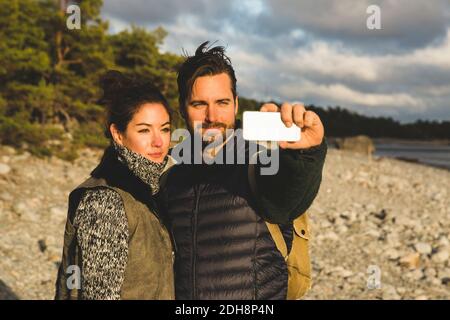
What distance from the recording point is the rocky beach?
25.8 ft

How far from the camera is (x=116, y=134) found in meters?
2.82

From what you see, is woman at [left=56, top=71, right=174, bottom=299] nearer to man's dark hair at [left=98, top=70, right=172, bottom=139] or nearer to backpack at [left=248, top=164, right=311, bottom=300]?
man's dark hair at [left=98, top=70, right=172, bottom=139]

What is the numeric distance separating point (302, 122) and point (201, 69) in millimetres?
1067

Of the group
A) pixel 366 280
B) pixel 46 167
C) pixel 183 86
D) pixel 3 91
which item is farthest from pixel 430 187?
pixel 183 86

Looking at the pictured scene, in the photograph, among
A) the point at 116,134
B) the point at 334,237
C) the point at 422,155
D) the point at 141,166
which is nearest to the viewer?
the point at 141,166

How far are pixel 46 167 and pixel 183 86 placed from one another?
1257 centimetres

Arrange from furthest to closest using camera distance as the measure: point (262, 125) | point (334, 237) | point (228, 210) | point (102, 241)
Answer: point (334, 237)
point (228, 210)
point (102, 241)
point (262, 125)

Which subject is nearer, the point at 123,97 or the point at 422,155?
the point at 123,97

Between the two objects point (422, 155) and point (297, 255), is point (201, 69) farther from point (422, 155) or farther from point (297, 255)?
point (422, 155)

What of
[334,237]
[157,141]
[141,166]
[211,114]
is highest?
[211,114]

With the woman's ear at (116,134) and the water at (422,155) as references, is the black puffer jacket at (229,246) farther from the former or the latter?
the water at (422,155)

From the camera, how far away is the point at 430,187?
20953mm

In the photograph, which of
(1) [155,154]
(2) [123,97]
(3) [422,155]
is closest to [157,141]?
(1) [155,154]
